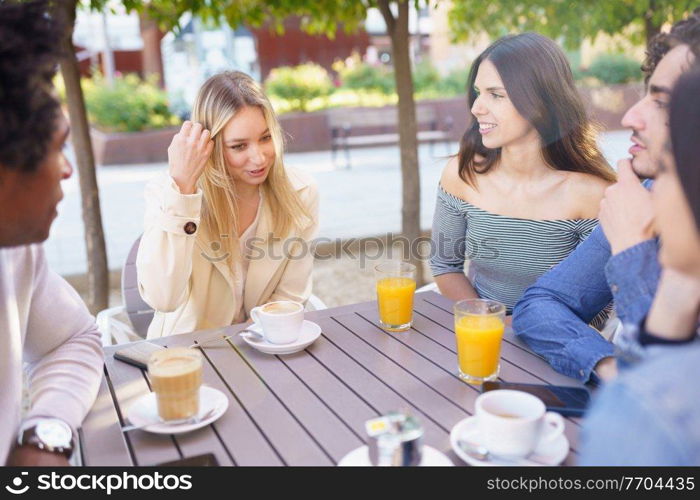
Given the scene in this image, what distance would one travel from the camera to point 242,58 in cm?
1764

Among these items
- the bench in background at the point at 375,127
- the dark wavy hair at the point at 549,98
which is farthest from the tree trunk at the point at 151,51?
the dark wavy hair at the point at 549,98

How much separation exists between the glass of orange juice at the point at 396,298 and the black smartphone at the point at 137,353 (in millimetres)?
596

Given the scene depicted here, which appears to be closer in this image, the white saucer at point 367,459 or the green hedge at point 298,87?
the white saucer at point 367,459

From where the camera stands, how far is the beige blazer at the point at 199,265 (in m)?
2.10

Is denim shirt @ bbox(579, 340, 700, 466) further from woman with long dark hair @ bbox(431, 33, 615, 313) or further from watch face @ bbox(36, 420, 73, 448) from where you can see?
woman with long dark hair @ bbox(431, 33, 615, 313)

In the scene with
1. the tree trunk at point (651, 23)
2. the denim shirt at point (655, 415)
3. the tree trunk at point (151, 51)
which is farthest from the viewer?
the tree trunk at point (151, 51)

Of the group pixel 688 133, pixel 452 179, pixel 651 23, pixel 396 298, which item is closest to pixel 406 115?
pixel 452 179

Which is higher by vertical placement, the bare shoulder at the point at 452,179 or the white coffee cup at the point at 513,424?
the bare shoulder at the point at 452,179

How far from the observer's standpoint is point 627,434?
71 cm

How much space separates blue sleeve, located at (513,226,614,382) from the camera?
1500 mm

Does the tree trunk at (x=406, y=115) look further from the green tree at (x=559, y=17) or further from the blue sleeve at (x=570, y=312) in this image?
the blue sleeve at (x=570, y=312)
